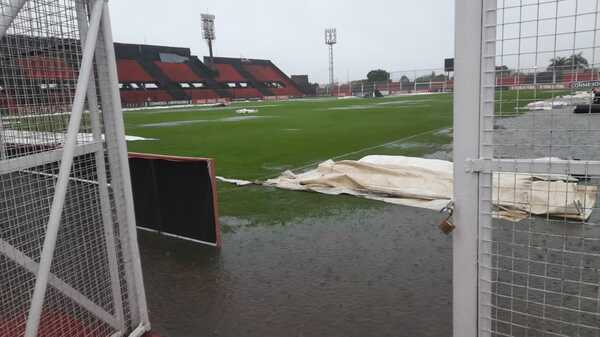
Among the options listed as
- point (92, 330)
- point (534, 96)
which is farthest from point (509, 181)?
point (92, 330)

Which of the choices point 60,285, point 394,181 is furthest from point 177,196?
point 394,181

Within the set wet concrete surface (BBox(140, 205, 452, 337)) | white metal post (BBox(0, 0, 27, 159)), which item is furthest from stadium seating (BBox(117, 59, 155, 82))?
white metal post (BBox(0, 0, 27, 159))

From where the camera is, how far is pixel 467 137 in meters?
2.05

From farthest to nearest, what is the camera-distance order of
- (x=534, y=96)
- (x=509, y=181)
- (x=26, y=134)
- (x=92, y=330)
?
1. (x=509, y=181)
2. (x=92, y=330)
3. (x=26, y=134)
4. (x=534, y=96)

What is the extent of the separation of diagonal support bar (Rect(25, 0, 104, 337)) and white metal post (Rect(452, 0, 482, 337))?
187 cm

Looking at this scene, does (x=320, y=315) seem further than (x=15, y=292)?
No

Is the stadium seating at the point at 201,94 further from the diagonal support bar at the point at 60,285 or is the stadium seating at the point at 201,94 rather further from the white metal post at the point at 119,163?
the diagonal support bar at the point at 60,285

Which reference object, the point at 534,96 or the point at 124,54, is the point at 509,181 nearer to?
the point at 534,96

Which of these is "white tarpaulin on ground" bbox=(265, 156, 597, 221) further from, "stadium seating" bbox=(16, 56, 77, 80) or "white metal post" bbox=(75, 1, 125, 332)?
"stadium seating" bbox=(16, 56, 77, 80)

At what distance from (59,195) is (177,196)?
2969 mm

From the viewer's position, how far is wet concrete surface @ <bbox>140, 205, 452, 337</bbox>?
3.22 metres

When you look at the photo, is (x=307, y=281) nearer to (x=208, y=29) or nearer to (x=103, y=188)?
(x=103, y=188)

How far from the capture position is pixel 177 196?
5137mm

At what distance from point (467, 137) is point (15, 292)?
3801 millimetres
